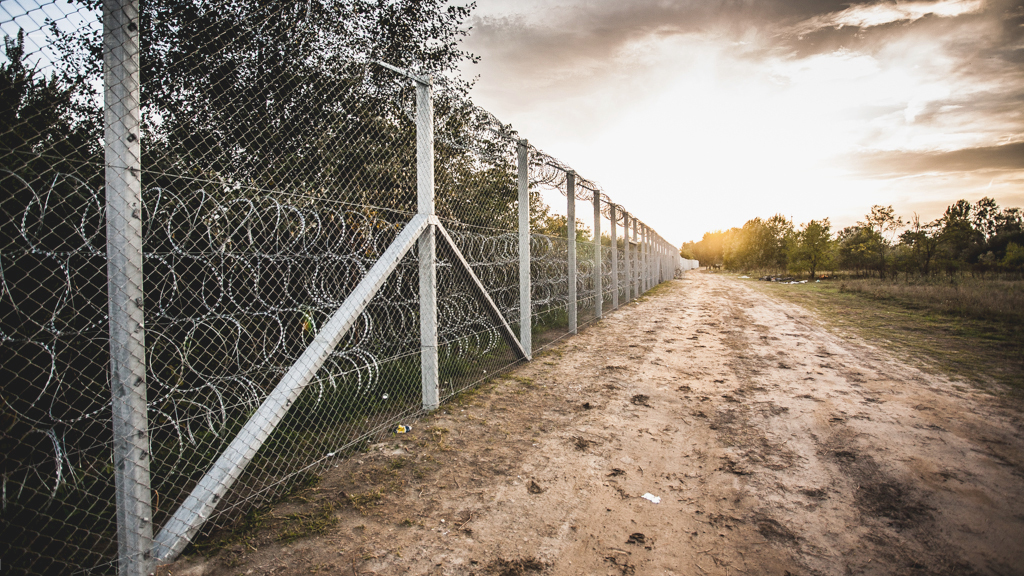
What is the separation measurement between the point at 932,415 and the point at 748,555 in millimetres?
2899

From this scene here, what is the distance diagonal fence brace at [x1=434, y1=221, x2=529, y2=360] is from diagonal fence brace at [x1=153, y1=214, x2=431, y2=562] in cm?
88

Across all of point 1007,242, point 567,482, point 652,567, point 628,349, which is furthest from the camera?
point 1007,242

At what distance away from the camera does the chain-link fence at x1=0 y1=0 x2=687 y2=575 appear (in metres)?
1.78

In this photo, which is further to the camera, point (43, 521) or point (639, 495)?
point (639, 495)

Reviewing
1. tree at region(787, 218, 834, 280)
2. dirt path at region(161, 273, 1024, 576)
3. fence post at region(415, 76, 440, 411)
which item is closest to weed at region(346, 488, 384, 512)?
dirt path at region(161, 273, 1024, 576)

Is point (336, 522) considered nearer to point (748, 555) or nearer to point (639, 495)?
point (639, 495)

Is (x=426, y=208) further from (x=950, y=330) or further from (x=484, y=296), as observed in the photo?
(x=950, y=330)

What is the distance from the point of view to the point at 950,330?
7418 millimetres

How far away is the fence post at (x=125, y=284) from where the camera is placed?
1.74 metres

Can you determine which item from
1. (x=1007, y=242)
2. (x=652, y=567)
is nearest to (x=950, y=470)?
(x=652, y=567)

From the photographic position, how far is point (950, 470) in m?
2.58

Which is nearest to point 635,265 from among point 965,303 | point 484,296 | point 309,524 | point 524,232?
point 965,303

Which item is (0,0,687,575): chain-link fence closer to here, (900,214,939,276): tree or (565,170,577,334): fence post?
(565,170,577,334): fence post

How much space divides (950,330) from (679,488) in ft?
27.7
